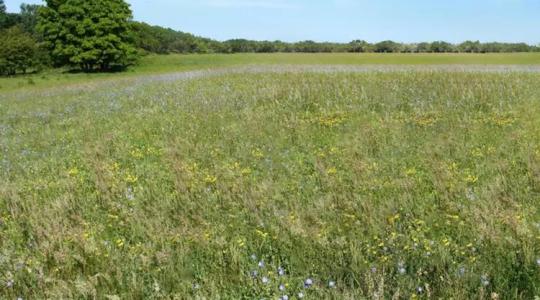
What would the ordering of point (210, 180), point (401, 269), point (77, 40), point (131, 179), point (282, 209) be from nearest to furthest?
1. point (401, 269)
2. point (282, 209)
3. point (210, 180)
4. point (131, 179)
5. point (77, 40)

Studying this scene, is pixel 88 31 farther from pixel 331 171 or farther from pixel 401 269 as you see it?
pixel 401 269

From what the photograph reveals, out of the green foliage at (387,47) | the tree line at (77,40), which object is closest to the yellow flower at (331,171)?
the tree line at (77,40)

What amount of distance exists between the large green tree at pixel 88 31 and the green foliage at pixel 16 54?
601cm

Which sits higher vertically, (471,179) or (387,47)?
(387,47)

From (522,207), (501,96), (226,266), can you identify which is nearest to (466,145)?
(522,207)

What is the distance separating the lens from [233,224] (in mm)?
4477

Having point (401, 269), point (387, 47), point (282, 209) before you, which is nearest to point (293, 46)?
point (387, 47)

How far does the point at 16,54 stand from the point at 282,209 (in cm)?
6659

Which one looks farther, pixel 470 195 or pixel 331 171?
pixel 331 171

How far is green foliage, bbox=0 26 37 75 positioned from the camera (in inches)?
2255

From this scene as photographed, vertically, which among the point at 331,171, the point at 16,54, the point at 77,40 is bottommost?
the point at 331,171

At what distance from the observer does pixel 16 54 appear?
5881cm

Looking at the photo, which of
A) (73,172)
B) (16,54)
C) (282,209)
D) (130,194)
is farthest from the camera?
(16,54)

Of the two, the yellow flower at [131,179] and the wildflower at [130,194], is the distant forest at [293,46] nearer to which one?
the yellow flower at [131,179]
